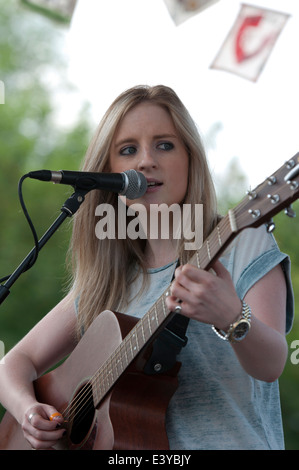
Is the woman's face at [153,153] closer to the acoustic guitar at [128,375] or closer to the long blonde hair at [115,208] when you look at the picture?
the long blonde hair at [115,208]

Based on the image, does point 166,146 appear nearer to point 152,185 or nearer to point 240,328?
point 152,185

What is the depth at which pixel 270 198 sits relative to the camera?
1.17 meters

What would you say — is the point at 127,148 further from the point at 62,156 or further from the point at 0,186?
the point at 62,156

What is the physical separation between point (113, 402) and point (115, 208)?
770 millimetres

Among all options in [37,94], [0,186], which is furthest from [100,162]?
[37,94]

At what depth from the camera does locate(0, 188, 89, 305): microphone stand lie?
1.43 meters

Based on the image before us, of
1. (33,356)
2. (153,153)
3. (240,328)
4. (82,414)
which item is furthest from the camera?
(33,356)

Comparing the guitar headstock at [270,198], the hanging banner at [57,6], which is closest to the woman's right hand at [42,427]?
the guitar headstock at [270,198]

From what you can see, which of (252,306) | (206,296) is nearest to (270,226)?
(206,296)

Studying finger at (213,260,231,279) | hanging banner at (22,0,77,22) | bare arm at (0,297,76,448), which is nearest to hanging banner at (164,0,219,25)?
hanging banner at (22,0,77,22)

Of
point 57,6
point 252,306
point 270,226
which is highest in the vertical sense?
point 57,6

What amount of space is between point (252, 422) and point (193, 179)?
721 millimetres

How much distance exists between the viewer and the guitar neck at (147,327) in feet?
4.13

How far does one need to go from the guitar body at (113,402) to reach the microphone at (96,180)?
357 mm
